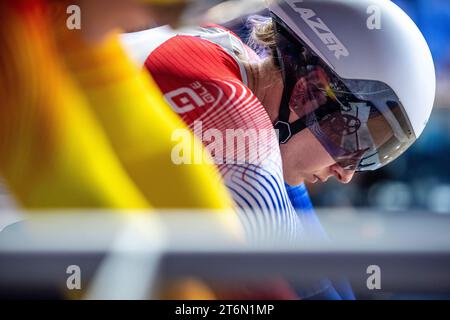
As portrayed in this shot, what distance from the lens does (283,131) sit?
193 centimetres

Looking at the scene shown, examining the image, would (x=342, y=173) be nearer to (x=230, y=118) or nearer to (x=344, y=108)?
(x=344, y=108)

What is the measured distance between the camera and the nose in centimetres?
196

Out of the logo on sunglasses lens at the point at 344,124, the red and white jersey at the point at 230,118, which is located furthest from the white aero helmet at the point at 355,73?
the red and white jersey at the point at 230,118

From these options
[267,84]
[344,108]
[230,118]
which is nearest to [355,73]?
[344,108]

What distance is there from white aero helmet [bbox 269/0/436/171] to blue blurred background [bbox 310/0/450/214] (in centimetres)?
2

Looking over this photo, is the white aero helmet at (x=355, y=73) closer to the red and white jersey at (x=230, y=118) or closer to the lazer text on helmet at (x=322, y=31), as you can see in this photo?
the lazer text on helmet at (x=322, y=31)

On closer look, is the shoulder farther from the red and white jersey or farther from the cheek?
the cheek

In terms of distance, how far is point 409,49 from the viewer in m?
1.89

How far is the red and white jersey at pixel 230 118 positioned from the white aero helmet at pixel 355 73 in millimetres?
147

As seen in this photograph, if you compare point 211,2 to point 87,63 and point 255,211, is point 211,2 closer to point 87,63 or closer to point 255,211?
point 87,63

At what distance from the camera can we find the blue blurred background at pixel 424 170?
190 centimetres

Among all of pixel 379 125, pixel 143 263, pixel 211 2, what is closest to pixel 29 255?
pixel 143 263

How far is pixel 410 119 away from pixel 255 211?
0.47 meters

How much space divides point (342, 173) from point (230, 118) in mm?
364
